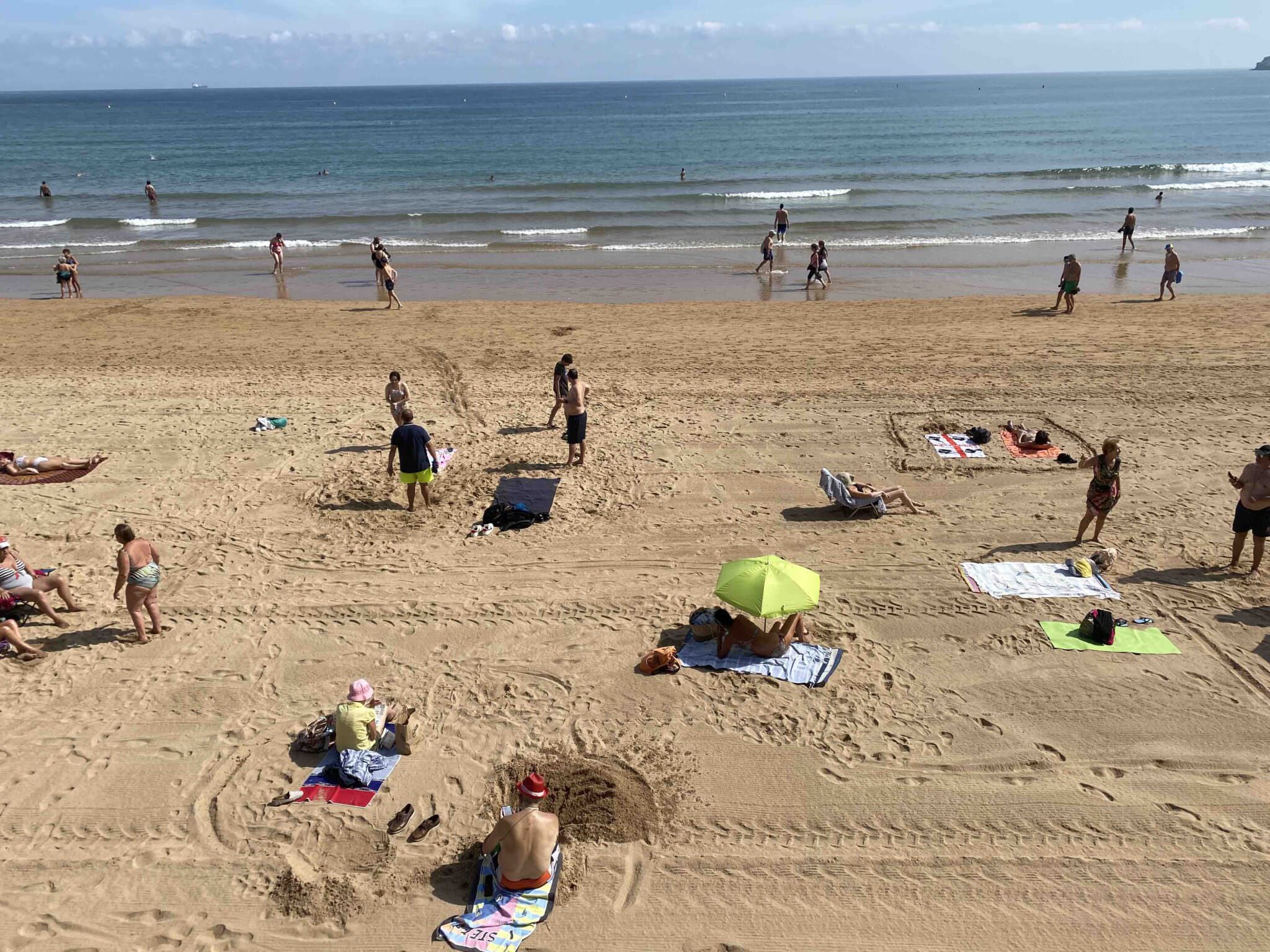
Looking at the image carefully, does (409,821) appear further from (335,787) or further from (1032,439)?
(1032,439)

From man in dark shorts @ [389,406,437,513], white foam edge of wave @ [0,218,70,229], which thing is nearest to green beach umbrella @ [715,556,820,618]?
man in dark shorts @ [389,406,437,513]

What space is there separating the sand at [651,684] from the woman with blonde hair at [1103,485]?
50 cm

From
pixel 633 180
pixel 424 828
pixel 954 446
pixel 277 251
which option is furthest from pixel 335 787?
pixel 633 180

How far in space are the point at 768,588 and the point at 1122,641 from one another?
356 centimetres

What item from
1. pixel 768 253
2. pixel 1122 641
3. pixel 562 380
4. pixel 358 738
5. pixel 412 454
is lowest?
pixel 358 738

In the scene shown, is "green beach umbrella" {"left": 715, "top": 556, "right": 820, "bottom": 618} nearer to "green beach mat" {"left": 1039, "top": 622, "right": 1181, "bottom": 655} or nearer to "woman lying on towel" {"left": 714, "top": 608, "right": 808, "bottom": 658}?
"woman lying on towel" {"left": 714, "top": 608, "right": 808, "bottom": 658}

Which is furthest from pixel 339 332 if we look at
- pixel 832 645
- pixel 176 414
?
pixel 832 645

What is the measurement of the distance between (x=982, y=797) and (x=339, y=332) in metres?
16.7

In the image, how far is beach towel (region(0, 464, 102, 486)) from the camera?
38.5 feet

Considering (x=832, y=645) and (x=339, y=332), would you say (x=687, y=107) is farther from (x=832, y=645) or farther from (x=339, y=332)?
(x=832, y=645)

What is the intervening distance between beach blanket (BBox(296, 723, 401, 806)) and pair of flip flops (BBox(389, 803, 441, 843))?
0.33 m

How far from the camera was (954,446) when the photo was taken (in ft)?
41.6

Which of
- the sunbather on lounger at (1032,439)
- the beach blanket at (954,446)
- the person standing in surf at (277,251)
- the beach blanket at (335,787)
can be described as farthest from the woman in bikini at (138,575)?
the person standing in surf at (277,251)

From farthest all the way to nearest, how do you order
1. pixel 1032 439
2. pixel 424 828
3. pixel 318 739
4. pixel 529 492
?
pixel 1032 439
pixel 529 492
pixel 318 739
pixel 424 828
